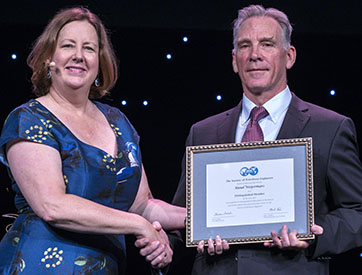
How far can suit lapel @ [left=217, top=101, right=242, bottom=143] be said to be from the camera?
3090mm

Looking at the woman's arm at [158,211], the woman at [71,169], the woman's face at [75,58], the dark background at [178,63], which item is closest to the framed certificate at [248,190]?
the woman at [71,169]

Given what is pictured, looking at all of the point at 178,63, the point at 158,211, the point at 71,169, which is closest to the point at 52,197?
the point at 71,169

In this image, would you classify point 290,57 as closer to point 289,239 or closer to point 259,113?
point 259,113

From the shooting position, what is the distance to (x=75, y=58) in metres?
2.94

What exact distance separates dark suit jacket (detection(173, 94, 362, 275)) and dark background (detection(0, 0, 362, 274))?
136 cm

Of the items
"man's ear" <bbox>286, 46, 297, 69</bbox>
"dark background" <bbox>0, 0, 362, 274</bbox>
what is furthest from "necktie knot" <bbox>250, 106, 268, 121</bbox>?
"dark background" <bbox>0, 0, 362, 274</bbox>

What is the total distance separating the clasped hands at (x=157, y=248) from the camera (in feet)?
9.39

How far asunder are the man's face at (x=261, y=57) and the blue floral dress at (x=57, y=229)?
0.66 m

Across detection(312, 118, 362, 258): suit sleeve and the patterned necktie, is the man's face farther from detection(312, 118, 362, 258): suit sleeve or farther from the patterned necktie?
detection(312, 118, 362, 258): suit sleeve

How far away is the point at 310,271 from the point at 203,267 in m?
0.42

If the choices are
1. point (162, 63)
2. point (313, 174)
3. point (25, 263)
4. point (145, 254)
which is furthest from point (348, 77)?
point (25, 263)

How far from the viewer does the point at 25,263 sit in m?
2.71

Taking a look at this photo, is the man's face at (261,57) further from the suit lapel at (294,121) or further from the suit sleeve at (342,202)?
the suit sleeve at (342,202)

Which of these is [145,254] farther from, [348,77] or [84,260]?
[348,77]
